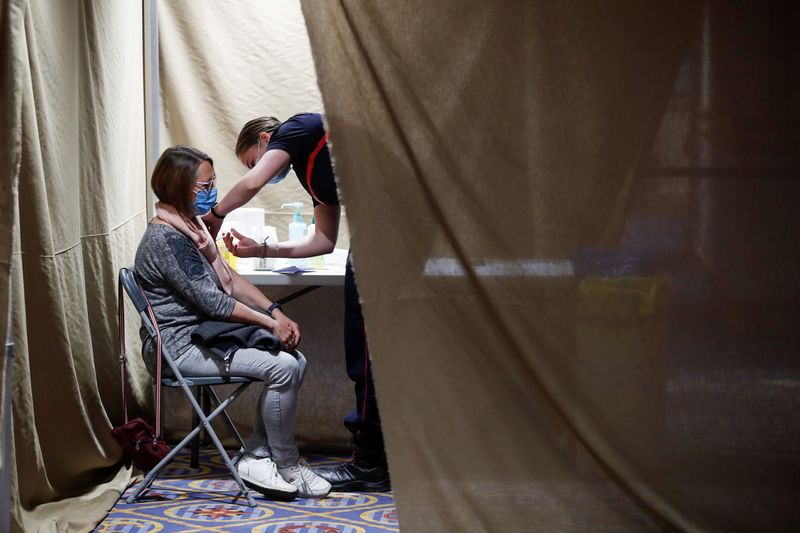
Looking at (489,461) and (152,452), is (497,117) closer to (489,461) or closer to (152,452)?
(489,461)

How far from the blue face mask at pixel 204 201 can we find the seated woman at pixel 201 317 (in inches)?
0.9

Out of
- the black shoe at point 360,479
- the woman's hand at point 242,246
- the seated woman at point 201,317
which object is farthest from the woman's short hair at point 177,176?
the black shoe at point 360,479

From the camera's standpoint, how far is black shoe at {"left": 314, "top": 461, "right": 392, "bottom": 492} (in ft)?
11.7

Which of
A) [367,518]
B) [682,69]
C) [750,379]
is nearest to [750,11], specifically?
[682,69]

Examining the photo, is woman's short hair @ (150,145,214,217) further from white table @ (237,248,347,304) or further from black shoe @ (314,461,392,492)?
black shoe @ (314,461,392,492)

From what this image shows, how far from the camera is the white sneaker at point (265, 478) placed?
11.1ft

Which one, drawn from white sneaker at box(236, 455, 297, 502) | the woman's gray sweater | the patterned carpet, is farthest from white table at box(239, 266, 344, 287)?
the patterned carpet

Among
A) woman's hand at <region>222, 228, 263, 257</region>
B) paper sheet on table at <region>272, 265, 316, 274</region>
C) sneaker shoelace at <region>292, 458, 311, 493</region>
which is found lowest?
sneaker shoelace at <region>292, 458, 311, 493</region>

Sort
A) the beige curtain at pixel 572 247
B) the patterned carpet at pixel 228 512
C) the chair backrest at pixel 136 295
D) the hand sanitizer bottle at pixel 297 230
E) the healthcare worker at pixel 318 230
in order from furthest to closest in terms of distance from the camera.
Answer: the hand sanitizer bottle at pixel 297 230
the healthcare worker at pixel 318 230
the chair backrest at pixel 136 295
the patterned carpet at pixel 228 512
the beige curtain at pixel 572 247

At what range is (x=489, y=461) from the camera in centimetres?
222

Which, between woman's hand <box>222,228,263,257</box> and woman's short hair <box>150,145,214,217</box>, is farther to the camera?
woman's hand <box>222,228,263,257</box>

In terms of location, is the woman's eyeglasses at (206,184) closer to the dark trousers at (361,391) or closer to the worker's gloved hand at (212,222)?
the worker's gloved hand at (212,222)

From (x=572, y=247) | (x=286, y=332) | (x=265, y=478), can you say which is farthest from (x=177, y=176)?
(x=572, y=247)

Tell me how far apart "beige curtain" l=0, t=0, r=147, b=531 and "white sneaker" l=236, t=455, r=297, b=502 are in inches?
17.5
